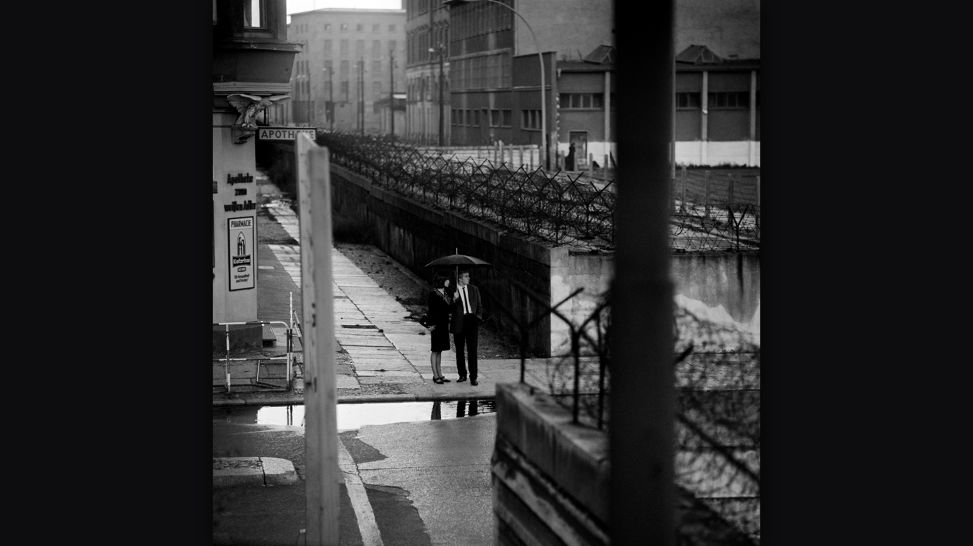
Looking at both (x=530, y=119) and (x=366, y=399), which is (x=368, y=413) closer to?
(x=366, y=399)

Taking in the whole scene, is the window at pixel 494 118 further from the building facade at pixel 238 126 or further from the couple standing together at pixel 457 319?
the couple standing together at pixel 457 319

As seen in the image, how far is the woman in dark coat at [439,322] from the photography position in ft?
58.9

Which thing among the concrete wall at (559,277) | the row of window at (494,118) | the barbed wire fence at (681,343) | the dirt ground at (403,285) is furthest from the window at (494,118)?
the concrete wall at (559,277)

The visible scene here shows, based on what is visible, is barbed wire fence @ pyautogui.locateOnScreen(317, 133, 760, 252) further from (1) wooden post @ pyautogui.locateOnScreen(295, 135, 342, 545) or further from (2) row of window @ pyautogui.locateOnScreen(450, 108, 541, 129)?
(2) row of window @ pyautogui.locateOnScreen(450, 108, 541, 129)

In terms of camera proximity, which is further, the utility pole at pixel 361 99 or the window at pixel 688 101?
the utility pole at pixel 361 99

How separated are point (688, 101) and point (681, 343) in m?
46.7

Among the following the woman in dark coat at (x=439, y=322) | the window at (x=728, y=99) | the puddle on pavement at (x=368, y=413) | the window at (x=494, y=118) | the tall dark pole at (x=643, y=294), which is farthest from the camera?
the window at (x=494, y=118)

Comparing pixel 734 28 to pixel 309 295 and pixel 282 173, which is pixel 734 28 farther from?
pixel 309 295

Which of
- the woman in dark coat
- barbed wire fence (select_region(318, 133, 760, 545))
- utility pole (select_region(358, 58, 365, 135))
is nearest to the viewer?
barbed wire fence (select_region(318, 133, 760, 545))

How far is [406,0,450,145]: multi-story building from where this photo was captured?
95812 millimetres

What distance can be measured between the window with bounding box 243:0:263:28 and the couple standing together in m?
4.99

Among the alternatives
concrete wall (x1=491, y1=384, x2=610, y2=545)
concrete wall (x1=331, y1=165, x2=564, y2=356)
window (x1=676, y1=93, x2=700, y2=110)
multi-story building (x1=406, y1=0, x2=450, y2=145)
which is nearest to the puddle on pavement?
concrete wall (x1=331, y1=165, x2=564, y2=356)

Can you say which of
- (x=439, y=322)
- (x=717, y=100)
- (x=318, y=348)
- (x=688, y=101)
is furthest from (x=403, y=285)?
(x=717, y=100)

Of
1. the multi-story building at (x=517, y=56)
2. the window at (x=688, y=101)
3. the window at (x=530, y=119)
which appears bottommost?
the window at (x=530, y=119)
